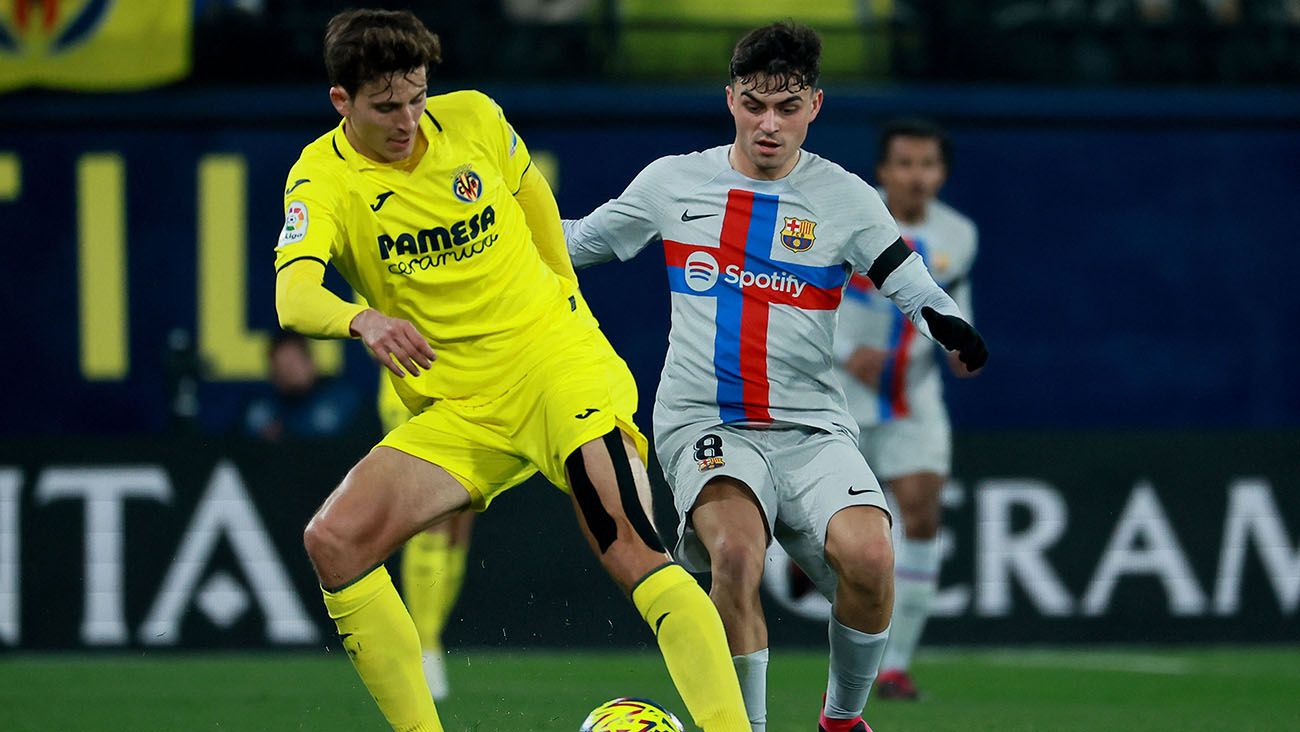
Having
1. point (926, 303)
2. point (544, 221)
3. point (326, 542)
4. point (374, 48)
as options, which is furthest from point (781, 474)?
point (374, 48)

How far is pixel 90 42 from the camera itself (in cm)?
1073

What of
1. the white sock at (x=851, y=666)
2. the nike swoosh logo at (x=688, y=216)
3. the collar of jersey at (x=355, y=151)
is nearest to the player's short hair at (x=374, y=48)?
the collar of jersey at (x=355, y=151)

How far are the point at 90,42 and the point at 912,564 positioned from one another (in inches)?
217

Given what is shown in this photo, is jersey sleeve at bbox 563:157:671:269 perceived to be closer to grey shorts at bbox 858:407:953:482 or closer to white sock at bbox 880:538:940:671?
grey shorts at bbox 858:407:953:482

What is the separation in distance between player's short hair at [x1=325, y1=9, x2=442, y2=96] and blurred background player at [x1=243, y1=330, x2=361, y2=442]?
5.05 m

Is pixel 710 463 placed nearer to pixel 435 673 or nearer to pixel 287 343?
pixel 435 673

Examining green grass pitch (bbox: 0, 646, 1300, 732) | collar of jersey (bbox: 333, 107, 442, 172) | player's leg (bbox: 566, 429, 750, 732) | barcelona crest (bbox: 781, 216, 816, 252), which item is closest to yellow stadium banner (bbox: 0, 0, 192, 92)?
green grass pitch (bbox: 0, 646, 1300, 732)

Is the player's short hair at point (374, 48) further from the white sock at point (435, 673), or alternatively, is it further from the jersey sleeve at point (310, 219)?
the white sock at point (435, 673)

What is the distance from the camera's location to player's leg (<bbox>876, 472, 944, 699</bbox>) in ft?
24.8

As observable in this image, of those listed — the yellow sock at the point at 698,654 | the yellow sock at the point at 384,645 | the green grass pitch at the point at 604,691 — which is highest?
the yellow sock at the point at 698,654

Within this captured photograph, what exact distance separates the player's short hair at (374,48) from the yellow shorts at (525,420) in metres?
0.84

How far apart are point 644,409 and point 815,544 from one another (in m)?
5.31

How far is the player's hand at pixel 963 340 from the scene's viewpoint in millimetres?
5086

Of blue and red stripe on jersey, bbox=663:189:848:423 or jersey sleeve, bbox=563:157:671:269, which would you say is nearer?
blue and red stripe on jersey, bbox=663:189:848:423
